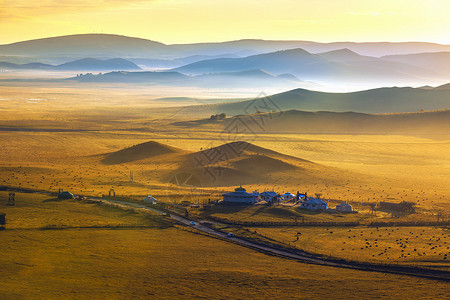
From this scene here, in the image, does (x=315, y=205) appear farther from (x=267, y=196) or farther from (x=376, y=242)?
(x=376, y=242)

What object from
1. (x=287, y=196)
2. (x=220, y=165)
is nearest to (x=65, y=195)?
(x=287, y=196)

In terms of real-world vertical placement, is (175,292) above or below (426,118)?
below

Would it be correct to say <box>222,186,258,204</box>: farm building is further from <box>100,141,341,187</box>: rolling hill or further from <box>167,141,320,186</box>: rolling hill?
<box>167,141,320,186</box>: rolling hill

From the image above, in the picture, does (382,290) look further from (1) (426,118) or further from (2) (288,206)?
(1) (426,118)

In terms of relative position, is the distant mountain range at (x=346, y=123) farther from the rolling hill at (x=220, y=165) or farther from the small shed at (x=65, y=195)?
the small shed at (x=65, y=195)

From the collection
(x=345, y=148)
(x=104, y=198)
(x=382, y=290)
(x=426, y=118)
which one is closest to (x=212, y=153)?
(x=104, y=198)

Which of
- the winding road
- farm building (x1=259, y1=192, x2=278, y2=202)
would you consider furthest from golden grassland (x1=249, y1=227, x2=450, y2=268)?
farm building (x1=259, y1=192, x2=278, y2=202)
